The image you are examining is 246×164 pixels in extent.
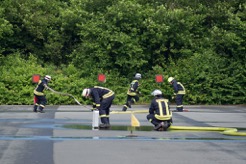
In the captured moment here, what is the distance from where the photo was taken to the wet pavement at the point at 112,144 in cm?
1070

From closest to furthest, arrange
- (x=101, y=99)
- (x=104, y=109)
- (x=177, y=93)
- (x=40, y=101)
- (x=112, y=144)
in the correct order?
(x=112, y=144) → (x=104, y=109) → (x=101, y=99) → (x=40, y=101) → (x=177, y=93)

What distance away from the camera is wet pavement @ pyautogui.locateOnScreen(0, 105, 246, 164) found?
1070cm

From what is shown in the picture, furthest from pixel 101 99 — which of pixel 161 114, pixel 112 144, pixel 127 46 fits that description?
pixel 127 46

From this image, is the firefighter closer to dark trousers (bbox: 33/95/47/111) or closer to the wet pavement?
the wet pavement

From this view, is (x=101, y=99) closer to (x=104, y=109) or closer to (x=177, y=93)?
(x=104, y=109)

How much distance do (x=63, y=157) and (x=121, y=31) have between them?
2277 cm

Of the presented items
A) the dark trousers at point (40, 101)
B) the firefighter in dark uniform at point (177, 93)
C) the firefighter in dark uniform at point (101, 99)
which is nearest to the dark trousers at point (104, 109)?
the firefighter in dark uniform at point (101, 99)

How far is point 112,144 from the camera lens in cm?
1273

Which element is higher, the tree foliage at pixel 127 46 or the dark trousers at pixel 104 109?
the tree foliage at pixel 127 46

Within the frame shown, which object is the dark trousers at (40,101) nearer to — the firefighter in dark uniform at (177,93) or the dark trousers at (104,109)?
the firefighter in dark uniform at (177,93)

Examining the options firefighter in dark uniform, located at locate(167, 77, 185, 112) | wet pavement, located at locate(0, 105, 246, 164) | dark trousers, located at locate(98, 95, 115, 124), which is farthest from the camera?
firefighter in dark uniform, located at locate(167, 77, 185, 112)

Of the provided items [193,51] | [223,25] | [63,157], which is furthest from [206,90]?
[63,157]

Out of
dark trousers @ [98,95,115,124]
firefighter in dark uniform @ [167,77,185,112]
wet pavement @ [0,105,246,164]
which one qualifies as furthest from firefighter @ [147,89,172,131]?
firefighter in dark uniform @ [167,77,185,112]

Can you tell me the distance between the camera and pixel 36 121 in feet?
61.0
